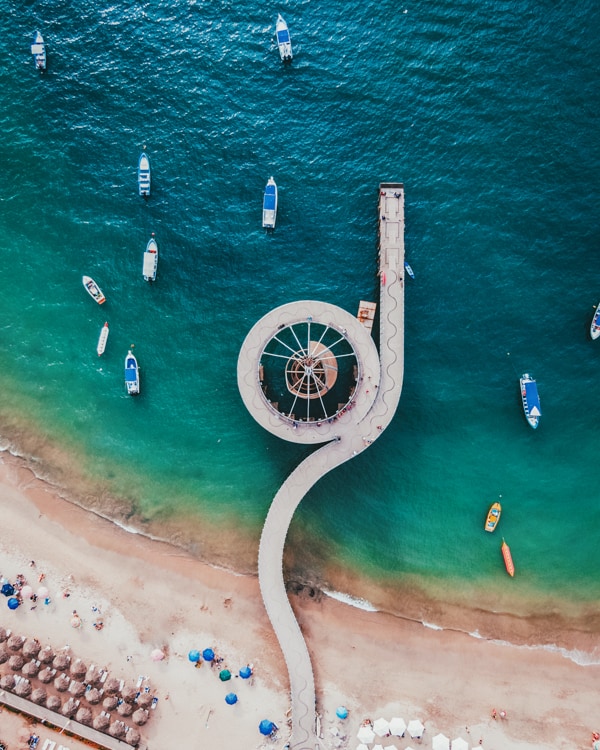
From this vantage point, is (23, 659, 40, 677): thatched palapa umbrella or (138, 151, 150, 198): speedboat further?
(138, 151, 150, 198): speedboat

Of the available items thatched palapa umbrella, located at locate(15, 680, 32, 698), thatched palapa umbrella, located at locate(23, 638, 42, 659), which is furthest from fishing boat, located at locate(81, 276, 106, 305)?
thatched palapa umbrella, located at locate(15, 680, 32, 698)

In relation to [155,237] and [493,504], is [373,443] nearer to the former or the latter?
[493,504]

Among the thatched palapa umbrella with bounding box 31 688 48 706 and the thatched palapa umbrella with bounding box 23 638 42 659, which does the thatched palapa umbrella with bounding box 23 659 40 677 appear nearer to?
the thatched palapa umbrella with bounding box 23 638 42 659

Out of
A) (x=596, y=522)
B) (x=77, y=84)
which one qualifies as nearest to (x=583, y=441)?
(x=596, y=522)

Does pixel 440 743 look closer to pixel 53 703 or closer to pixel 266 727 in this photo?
pixel 266 727

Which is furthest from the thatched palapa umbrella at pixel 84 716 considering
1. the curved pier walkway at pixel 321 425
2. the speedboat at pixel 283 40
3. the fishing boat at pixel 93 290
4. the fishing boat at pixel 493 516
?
the speedboat at pixel 283 40
